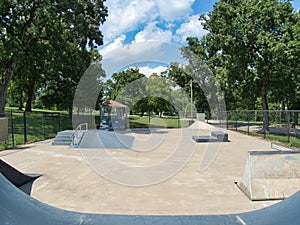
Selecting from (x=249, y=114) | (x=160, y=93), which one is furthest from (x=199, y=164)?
(x=160, y=93)

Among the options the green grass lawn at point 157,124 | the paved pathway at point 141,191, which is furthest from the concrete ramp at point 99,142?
the green grass lawn at point 157,124

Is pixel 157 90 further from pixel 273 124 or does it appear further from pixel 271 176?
pixel 271 176

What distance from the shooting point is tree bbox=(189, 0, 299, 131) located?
1650 centimetres

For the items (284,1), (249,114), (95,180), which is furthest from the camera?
(249,114)

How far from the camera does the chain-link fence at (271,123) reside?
1408cm

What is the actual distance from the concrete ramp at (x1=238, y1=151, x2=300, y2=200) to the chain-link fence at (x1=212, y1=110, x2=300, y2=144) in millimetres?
8818

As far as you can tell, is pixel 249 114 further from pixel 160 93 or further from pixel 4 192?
pixel 4 192

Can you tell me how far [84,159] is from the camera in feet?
28.1

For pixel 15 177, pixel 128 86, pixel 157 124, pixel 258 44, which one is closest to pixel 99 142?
pixel 15 177

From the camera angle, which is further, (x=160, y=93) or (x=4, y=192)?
(x=160, y=93)

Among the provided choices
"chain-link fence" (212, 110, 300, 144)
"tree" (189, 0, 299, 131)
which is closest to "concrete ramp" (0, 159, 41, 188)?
"chain-link fence" (212, 110, 300, 144)

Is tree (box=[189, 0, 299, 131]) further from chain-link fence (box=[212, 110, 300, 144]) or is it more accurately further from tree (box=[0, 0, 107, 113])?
tree (box=[0, 0, 107, 113])

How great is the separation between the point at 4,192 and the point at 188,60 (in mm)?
32530

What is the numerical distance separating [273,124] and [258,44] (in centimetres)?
605
